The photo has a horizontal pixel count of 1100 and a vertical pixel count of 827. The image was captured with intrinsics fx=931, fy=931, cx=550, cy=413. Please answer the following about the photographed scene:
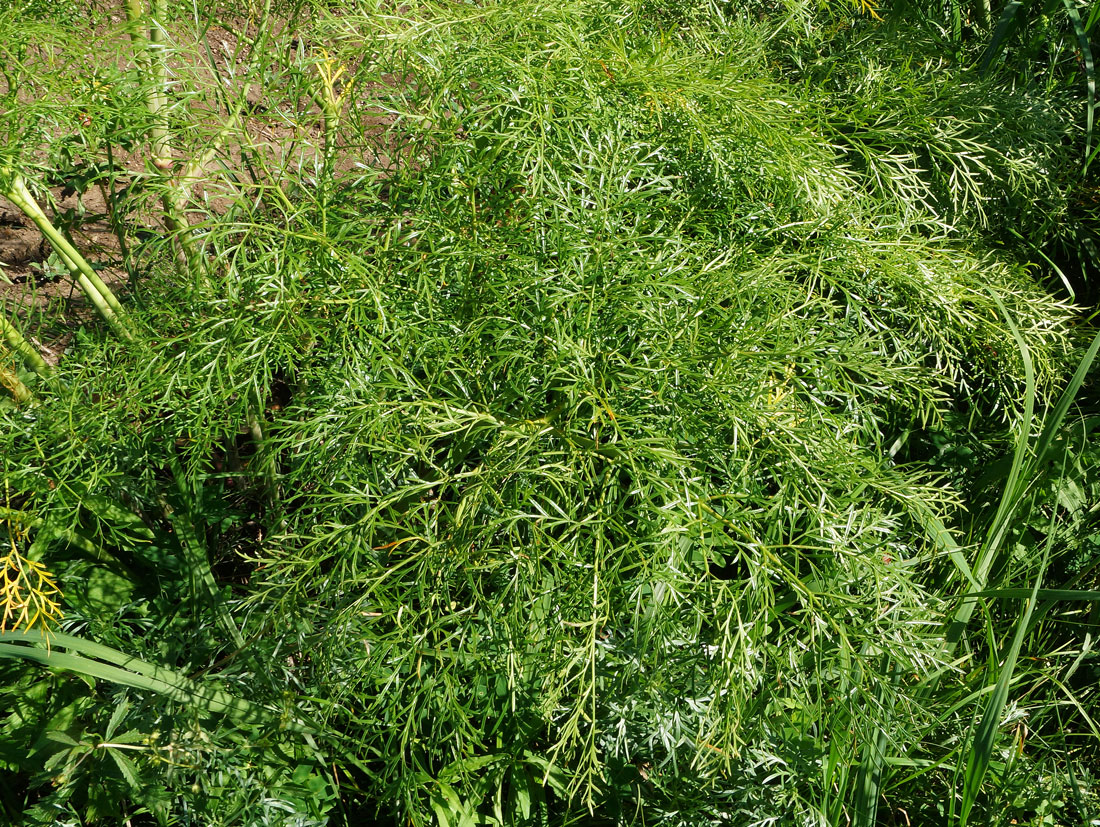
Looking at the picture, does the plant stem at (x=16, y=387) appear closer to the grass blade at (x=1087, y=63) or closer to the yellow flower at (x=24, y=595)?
the yellow flower at (x=24, y=595)

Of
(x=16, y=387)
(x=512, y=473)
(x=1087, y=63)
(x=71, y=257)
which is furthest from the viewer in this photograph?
(x=1087, y=63)

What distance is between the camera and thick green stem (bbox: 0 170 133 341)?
167 cm

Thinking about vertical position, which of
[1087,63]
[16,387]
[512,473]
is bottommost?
[16,387]

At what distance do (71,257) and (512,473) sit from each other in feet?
3.19

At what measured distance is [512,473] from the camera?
4.54 ft

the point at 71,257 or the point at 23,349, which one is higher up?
the point at 71,257

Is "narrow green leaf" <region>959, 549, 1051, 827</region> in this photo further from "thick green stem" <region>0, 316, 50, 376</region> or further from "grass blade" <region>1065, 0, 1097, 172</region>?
"thick green stem" <region>0, 316, 50, 376</region>

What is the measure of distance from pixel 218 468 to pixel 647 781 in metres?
1.28

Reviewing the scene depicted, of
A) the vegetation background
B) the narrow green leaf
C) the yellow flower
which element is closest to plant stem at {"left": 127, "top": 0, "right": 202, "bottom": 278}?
the vegetation background

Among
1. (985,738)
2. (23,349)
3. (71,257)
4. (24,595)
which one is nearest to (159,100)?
(71,257)

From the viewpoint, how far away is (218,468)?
2.32 meters

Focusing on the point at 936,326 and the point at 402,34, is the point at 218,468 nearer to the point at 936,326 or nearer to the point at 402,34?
the point at 402,34

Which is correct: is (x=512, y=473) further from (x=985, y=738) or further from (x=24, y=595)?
(x=24, y=595)

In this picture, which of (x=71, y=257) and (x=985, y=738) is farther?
(x=71, y=257)
